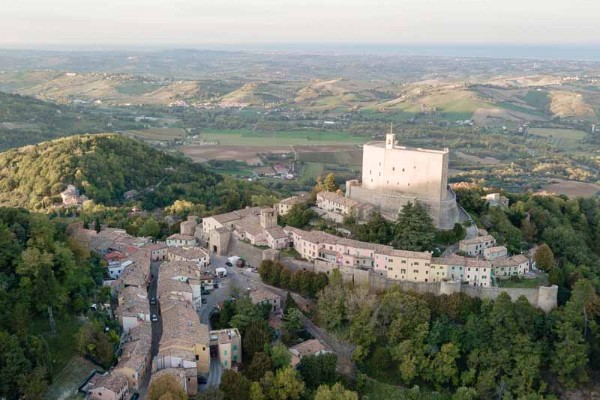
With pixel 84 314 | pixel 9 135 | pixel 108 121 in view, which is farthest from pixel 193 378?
pixel 108 121

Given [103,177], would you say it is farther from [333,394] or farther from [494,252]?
[333,394]

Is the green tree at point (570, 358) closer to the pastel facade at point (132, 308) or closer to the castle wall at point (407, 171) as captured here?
the castle wall at point (407, 171)

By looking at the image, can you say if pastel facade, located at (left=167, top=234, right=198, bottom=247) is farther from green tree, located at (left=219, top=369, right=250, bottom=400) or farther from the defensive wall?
green tree, located at (left=219, top=369, right=250, bottom=400)

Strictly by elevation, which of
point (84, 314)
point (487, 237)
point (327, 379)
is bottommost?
point (327, 379)

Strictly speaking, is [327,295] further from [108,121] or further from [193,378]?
[108,121]

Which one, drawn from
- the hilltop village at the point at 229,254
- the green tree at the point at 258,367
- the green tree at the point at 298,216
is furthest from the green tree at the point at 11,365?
the green tree at the point at 298,216
